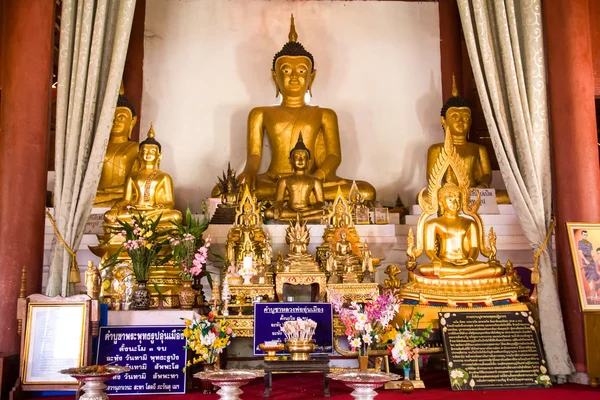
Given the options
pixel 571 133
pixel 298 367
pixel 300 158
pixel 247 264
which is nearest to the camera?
pixel 298 367

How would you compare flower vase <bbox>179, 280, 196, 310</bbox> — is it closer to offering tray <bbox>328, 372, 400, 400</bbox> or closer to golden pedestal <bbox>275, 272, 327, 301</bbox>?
golden pedestal <bbox>275, 272, 327, 301</bbox>

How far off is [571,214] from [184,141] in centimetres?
474

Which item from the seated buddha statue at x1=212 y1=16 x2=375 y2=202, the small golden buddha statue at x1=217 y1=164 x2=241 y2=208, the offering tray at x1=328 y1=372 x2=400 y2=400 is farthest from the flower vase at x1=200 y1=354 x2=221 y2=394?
the seated buddha statue at x1=212 y1=16 x2=375 y2=202

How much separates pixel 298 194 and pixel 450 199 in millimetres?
Result: 1652

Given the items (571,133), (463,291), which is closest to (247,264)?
(463,291)

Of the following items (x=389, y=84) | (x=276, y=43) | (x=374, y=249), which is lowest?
(x=374, y=249)

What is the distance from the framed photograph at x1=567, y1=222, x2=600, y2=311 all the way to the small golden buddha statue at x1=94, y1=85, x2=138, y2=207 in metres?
4.77

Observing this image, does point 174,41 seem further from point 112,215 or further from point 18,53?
point 18,53

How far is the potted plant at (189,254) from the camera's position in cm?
552

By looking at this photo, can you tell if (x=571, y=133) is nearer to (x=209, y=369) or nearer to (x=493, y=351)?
(x=493, y=351)

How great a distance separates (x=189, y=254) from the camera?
5852 mm

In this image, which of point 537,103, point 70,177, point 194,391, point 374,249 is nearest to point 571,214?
point 537,103

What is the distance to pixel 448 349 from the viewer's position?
5.14 meters

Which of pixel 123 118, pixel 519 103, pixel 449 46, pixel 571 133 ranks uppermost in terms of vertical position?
pixel 449 46
